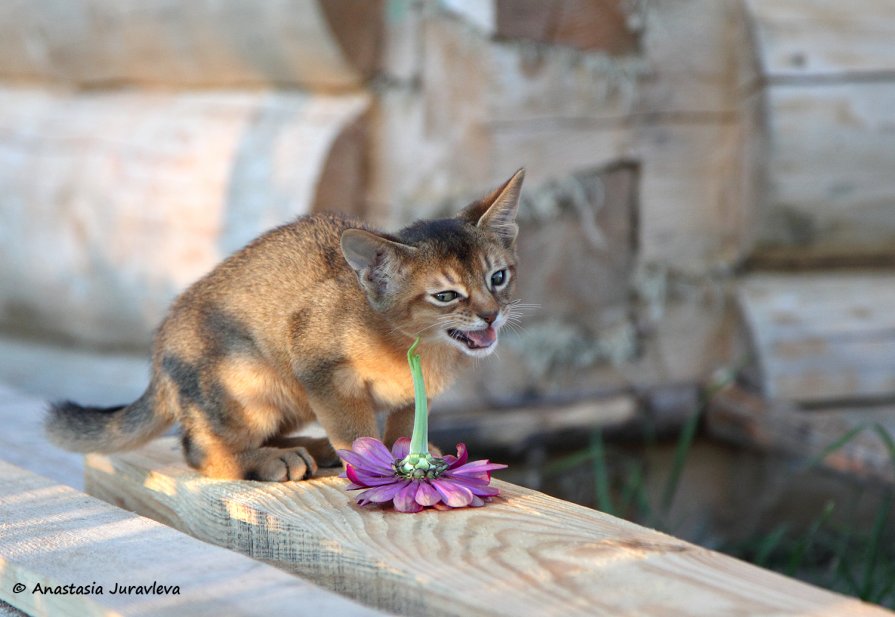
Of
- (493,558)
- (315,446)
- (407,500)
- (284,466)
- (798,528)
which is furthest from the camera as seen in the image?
(798,528)

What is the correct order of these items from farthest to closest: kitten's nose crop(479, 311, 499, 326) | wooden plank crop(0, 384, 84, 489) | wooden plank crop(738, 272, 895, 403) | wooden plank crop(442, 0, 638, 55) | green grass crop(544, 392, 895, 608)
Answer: wooden plank crop(738, 272, 895, 403)
wooden plank crop(442, 0, 638, 55)
green grass crop(544, 392, 895, 608)
wooden plank crop(0, 384, 84, 489)
kitten's nose crop(479, 311, 499, 326)

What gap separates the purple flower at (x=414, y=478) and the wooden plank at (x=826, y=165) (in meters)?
3.12

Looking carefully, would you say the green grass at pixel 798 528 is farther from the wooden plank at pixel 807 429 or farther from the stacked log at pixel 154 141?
the stacked log at pixel 154 141

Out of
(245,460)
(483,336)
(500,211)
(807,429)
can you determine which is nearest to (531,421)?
(807,429)

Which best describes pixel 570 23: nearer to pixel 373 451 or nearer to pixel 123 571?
pixel 373 451

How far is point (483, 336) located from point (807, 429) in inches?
118

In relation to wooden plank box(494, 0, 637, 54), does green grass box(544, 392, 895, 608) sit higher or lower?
lower

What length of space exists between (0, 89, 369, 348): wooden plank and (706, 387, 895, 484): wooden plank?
212 cm

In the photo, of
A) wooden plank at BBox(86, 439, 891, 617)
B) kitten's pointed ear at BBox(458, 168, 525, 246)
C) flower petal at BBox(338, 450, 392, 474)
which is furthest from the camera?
kitten's pointed ear at BBox(458, 168, 525, 246)

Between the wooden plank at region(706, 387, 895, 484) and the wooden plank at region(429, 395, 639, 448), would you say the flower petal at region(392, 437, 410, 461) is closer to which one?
the wooden plank at region(429, 395, 639, 448)

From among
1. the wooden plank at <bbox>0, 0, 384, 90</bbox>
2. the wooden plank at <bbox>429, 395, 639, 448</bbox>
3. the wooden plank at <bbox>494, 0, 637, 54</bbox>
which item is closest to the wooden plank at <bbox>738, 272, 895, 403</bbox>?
the wooden plank at <bbox>429, 395, 639, 448</bbox>

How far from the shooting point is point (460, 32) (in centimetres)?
483

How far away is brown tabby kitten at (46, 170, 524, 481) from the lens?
268cm

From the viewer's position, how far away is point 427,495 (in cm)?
231
